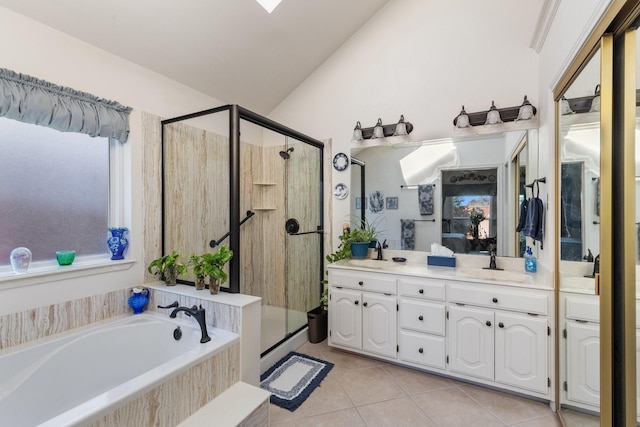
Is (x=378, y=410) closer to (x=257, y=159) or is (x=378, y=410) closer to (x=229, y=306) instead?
(x=229, y=306)

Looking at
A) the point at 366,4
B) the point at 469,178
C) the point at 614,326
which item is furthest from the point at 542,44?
the point at 614,326

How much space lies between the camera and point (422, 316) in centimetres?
220

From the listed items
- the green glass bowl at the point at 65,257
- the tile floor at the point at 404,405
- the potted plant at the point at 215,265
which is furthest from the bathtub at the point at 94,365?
the tile floor at the point at 404,405

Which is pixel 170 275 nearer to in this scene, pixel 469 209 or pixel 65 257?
pixel 65 257

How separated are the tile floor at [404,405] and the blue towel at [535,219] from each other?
1161mm

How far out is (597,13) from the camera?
3.94 feet

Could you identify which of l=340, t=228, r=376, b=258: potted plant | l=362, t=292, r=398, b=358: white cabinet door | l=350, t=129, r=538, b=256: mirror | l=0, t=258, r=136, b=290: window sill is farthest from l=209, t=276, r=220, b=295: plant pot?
l=350, t=129, r=538, b=256: mirror

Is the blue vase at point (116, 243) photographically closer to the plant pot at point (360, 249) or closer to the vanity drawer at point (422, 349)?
the plant pot at point (360, 249)

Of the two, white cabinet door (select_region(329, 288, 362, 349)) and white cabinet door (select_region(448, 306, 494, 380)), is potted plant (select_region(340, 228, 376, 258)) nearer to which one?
white cabinet door (select_region(329, 288, 362, 349))

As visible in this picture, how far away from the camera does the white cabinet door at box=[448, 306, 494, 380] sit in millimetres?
1994

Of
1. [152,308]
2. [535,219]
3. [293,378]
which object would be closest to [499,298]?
[535,219]

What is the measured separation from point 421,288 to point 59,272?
249cm

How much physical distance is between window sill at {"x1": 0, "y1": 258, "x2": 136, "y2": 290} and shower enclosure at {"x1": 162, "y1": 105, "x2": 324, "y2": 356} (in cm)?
41

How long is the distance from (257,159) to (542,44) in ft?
9.32
